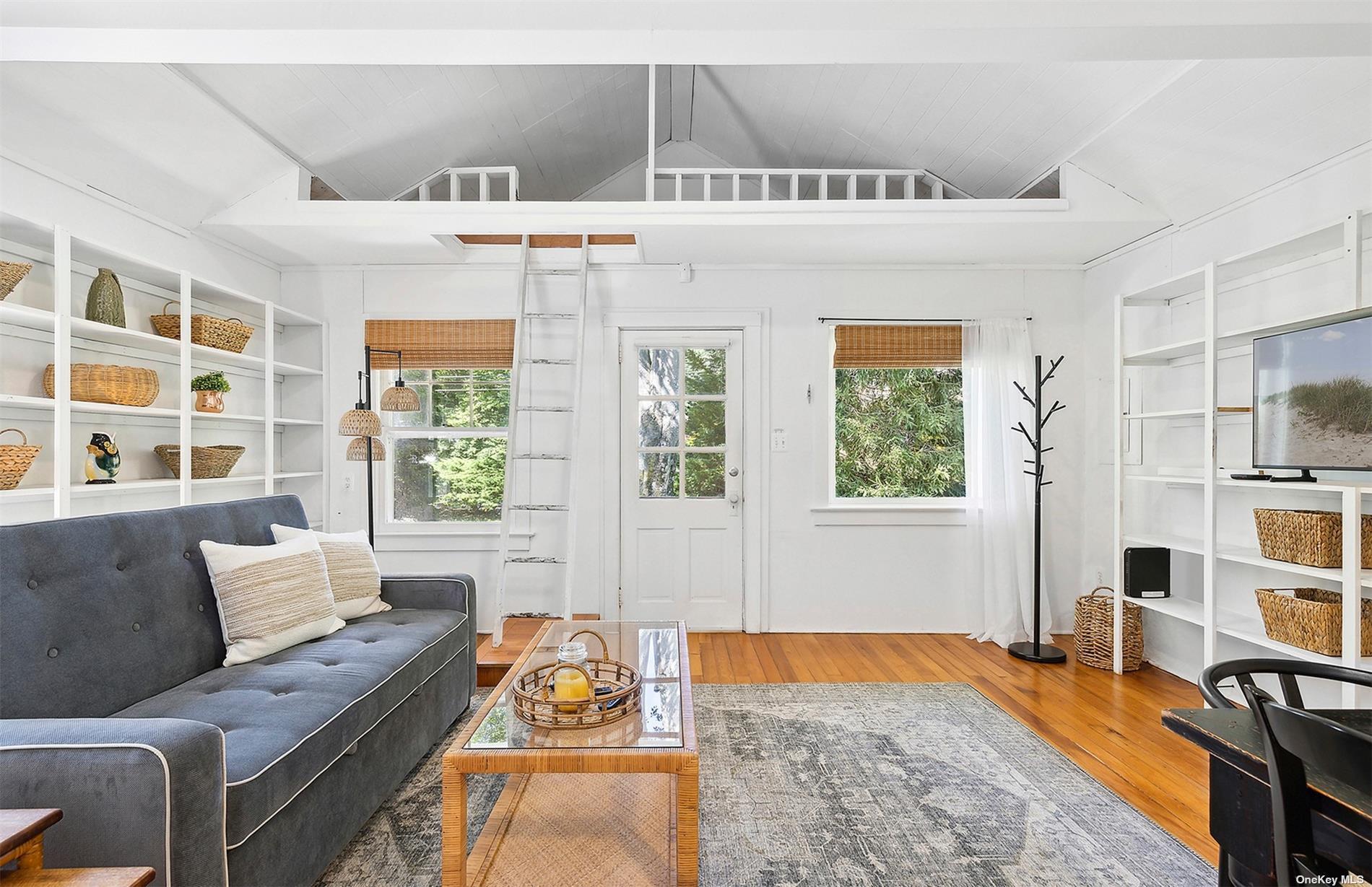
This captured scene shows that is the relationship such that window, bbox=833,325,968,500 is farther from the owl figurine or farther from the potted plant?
the owl figurine

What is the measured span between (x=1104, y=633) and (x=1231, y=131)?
2423 millimetres

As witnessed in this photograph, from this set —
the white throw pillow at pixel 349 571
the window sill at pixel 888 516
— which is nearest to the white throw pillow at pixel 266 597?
the white throw pillow at pixel 349 571

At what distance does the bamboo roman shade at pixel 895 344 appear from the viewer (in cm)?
438

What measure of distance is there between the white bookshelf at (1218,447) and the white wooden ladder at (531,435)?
2864 millimetres

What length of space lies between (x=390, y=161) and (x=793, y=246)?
221 centimetres

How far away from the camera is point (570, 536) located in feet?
13.3

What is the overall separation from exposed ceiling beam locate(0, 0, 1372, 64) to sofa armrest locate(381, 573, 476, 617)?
199 centimetres

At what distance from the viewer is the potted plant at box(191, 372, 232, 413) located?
335 cm

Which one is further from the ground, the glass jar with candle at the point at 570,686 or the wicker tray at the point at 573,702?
the glass jar with candle at the point at 570,686

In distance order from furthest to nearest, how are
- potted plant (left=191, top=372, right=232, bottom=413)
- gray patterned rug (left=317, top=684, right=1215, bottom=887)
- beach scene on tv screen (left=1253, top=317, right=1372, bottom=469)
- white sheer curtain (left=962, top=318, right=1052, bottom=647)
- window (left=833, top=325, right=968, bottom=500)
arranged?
window (left=833, top=325, right=968, bottom=500) → white sheer curtain (left=962, top=318, right=1052, bottom=647) → potted plant (left=191, top=372, right=232, bottom=413) → beach scene on tv screen (left=1253, top=317, right=1372, bottom=469) → gray patterned rug (left=317, top=684, right=1215, bottom=887)

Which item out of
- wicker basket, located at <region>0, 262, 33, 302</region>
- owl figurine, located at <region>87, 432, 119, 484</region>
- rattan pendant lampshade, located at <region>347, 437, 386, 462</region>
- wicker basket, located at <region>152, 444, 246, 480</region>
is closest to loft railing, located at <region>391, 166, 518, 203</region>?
rattan pendant lampshade, located at <region>347, 437, 386, 462</region>

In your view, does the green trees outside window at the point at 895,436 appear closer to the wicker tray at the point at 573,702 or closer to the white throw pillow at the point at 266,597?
the wicker tray at the point at 573,702

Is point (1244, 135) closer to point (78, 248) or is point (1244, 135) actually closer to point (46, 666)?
point (46, 666)

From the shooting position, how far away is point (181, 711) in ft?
6.05
